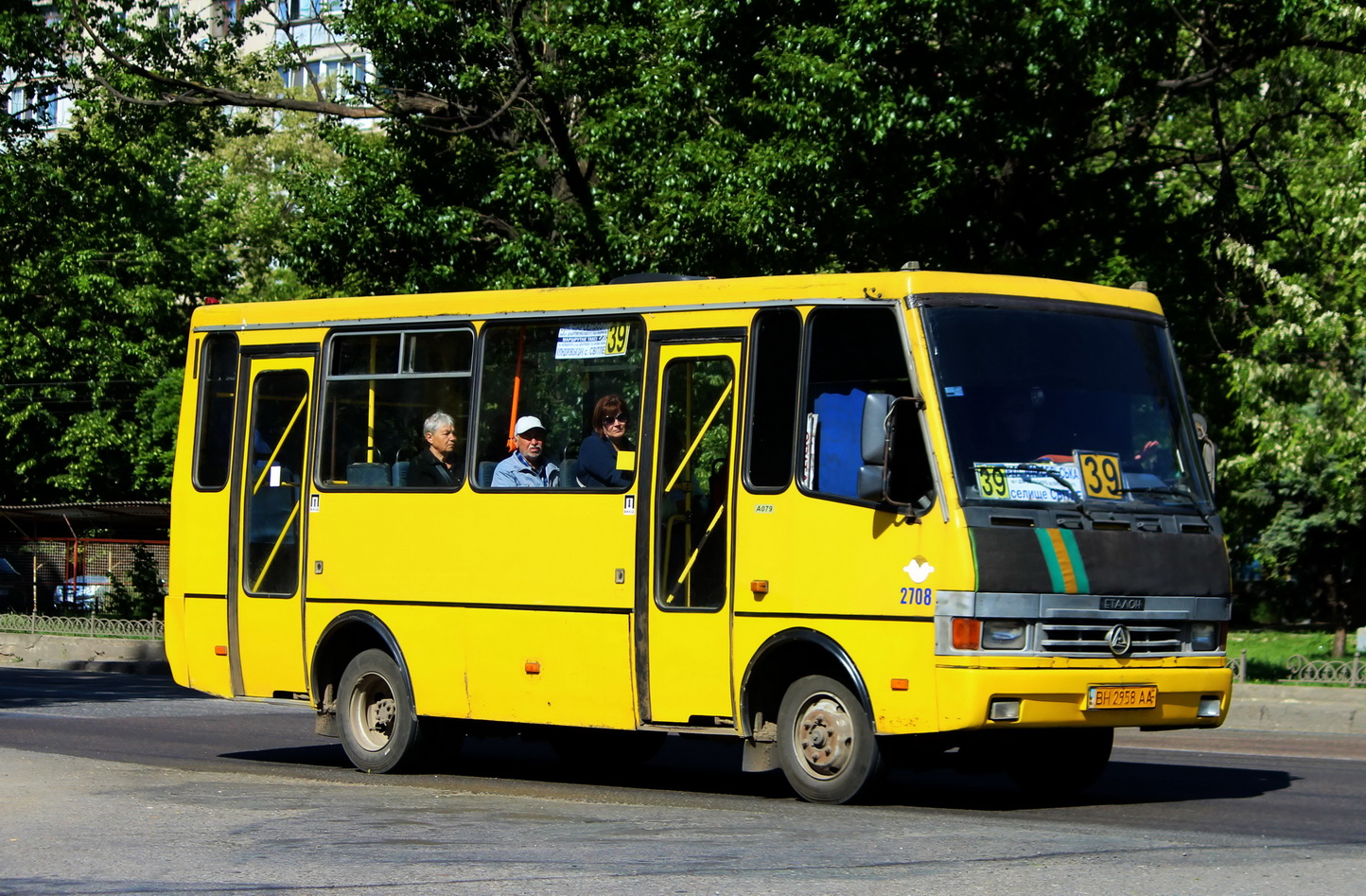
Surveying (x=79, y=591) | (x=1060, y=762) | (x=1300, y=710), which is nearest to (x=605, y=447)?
(x=1060, y=762)

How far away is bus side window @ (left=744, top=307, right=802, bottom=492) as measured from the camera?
11172 mm

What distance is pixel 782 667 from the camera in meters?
11.2

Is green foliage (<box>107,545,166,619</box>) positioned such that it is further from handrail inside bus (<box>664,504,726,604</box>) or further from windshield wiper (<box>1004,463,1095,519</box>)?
windshield wiper (<box>1004,463,1095,519</box>)

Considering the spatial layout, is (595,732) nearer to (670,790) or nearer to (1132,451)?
(670,790)

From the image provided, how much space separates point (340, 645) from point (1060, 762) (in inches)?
196

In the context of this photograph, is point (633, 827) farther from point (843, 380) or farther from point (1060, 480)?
point (1060, 480)

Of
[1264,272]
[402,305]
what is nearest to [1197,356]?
[1264,272]

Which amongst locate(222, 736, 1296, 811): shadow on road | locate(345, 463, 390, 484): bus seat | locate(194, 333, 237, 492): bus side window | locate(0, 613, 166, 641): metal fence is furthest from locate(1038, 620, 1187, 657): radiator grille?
locate(0, 613, 166, 641): metal fence

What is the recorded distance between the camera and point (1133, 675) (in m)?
10.7

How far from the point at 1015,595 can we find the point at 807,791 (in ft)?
5.51

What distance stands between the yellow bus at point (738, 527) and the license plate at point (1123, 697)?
2 cm

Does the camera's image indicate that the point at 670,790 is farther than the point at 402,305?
No

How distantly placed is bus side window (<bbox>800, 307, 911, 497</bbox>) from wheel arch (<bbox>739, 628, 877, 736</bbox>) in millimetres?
827

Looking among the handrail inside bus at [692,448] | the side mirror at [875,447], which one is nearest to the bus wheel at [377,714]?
the handrail inside bus at [692,448]
